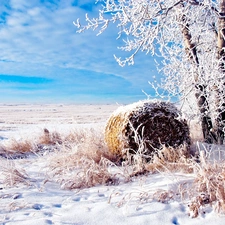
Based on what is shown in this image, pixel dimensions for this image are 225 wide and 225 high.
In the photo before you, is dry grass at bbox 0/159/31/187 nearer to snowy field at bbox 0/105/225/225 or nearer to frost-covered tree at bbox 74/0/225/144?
snowy field at bbox 0/105/225/225

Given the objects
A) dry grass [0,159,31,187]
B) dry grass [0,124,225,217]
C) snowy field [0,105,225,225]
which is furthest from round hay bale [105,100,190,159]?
dry grass [0,159,31,187]

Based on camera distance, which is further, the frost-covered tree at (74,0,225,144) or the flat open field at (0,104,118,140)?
the flat open field at (0,104,118,140)

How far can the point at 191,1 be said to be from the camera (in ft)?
17.4

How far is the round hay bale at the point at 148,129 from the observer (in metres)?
5.09

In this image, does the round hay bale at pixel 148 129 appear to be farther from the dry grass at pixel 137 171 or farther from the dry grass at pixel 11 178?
the dry grass at pixel 11 178

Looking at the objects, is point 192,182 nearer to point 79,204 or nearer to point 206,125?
point 79,204

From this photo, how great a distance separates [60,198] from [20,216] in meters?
0.64

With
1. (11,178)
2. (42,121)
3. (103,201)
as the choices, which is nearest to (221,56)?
(103,201)

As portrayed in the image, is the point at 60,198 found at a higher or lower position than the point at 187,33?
lower

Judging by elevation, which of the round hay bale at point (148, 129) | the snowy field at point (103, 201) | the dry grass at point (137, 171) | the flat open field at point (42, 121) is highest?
the flat open field at point (42, 121)

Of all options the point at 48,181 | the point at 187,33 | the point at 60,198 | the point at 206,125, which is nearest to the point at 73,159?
the point at 48,181

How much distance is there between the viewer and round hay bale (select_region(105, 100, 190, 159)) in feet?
16.7

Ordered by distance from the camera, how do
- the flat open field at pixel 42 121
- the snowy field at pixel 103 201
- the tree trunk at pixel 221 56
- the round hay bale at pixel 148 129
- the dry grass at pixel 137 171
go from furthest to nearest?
the flat open field at pixel 42 121
the tree trunk at pixel 221 56
the round hay bale at pixel 148 129
the dry grass at pixel 137 171
the snowy field at pixel 103 201

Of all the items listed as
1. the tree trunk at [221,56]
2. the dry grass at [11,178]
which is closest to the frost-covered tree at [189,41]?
the tree trunk at [221,56]
